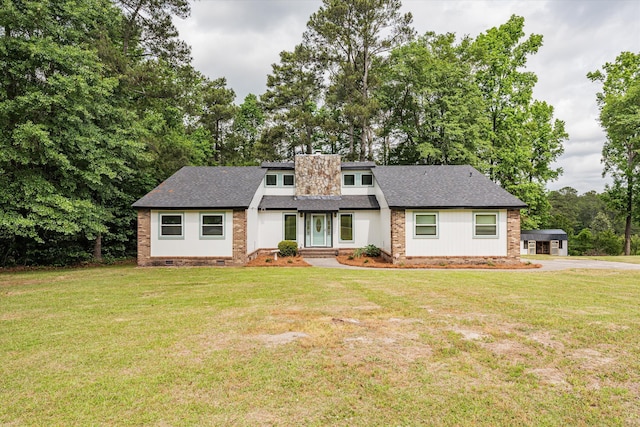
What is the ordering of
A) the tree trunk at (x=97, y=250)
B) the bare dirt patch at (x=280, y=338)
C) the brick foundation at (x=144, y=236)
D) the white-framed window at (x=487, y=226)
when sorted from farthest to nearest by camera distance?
the tree trunk at (x=97, y=250) → the white-framed window at (x=487, y=226) → the brick foundation at (x=144, y=236) → the bare dirt patch at (x=280, y=338)

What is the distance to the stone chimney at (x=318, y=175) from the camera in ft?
69.6

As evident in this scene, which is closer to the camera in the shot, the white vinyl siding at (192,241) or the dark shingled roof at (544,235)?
the white vinyl siding at (192,241)

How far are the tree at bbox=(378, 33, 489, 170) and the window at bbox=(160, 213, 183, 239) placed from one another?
1918 centimetres

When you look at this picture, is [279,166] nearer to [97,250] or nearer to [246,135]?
[97,250]

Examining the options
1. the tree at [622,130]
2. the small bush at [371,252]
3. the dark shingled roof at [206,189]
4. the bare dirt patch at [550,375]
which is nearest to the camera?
the bare dirt patch at [550,375]

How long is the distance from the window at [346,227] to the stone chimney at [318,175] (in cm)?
196

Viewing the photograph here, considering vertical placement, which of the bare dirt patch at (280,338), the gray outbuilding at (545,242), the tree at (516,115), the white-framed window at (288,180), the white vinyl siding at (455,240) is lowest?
the gray outbuilding at (545,242)

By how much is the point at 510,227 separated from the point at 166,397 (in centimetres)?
1694

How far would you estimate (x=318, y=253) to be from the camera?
1945 cm

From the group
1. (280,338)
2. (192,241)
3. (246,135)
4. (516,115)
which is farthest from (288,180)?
(516,115)

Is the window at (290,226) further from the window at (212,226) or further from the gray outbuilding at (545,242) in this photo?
the gray outbuilding at (545,242)

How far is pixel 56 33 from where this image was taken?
→ 14453mm

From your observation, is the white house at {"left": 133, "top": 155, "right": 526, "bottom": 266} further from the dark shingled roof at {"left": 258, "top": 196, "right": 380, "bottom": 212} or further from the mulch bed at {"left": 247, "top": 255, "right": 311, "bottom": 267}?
the mulch bed at {"left": 247, "top": 255, "right": 311, "bottom": 267}

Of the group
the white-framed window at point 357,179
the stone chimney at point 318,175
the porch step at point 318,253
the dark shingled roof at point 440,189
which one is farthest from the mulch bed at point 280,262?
the white-framed window at point 357,179
